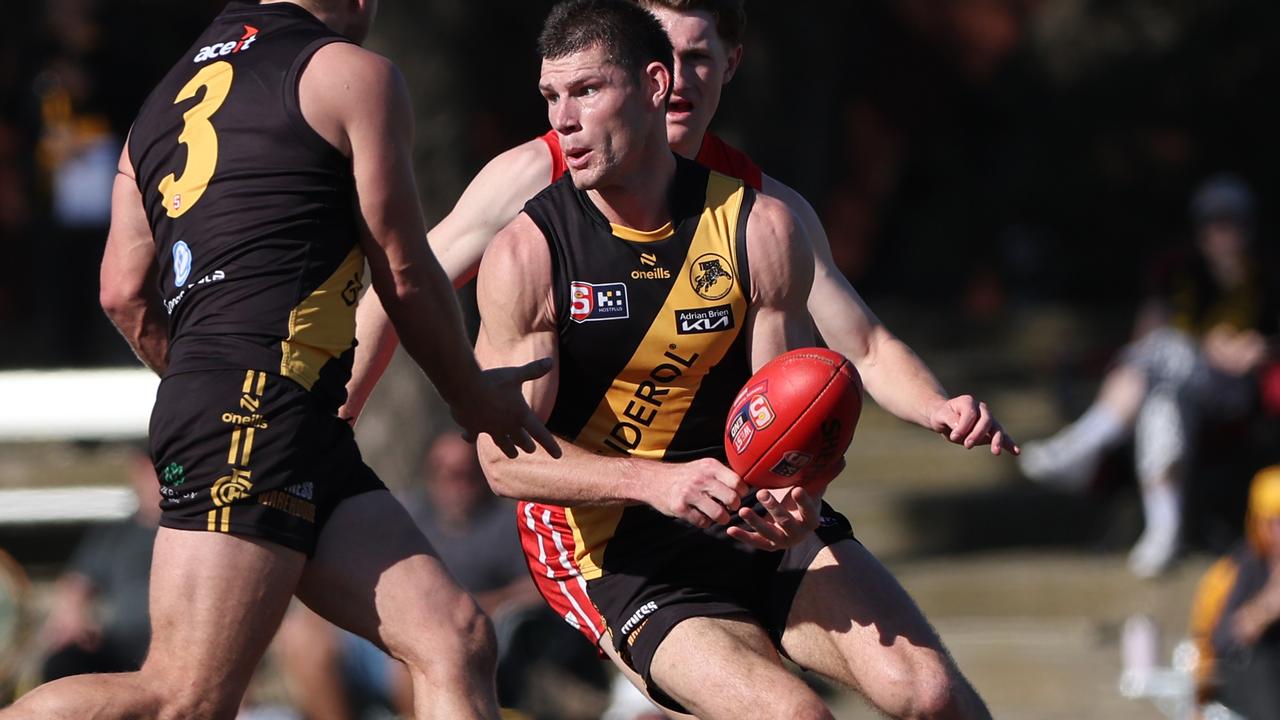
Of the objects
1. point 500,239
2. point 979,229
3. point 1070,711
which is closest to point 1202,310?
point 1070,711

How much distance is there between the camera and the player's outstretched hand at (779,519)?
173 inches

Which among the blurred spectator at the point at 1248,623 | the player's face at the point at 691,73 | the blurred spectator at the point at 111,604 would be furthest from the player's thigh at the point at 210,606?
the blurred spectator at the point at 1248,623

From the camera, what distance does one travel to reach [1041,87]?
15758mm

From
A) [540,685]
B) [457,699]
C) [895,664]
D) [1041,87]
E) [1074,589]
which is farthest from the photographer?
[1041,87]

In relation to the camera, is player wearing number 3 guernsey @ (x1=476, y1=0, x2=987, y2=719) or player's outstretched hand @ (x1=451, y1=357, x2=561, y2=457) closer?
player's outstretched hand @ (x1=451, y1=357, x2=561, y2=457)

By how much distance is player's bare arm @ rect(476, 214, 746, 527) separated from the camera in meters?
4.54

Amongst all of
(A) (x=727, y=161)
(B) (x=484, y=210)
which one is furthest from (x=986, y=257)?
(B) (x=484, y=210)

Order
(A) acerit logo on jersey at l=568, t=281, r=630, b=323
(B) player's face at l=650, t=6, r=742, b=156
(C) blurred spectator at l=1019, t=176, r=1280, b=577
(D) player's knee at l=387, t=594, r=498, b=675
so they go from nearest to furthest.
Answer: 1. (D) player's knee at l=387, t=594, r=498, b=675
2. (A) acerit logo on jersey at l=568, t=281, r=630, b=323
3. (B) player's face at l=650, t=6, r=742, b=156
4. (C) blurred spectator at l=1019, t=176, r=1280, b=577

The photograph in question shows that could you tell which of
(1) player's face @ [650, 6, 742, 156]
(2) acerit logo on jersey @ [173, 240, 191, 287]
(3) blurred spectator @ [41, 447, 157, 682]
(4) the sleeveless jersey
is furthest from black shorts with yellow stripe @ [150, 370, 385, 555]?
(3) blurred spectator @ [41, 447, 157, 682]

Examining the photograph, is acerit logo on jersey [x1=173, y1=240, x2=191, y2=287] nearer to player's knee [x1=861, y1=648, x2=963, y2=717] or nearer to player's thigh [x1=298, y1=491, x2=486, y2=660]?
player's thigh [x1=298, y1=491, x2=486, y2=660]

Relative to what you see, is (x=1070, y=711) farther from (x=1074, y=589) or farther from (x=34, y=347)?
(x=34, y=347)

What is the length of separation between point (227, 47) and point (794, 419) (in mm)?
1507

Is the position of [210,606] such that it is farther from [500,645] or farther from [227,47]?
[500,645]

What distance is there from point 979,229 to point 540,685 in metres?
8.49
